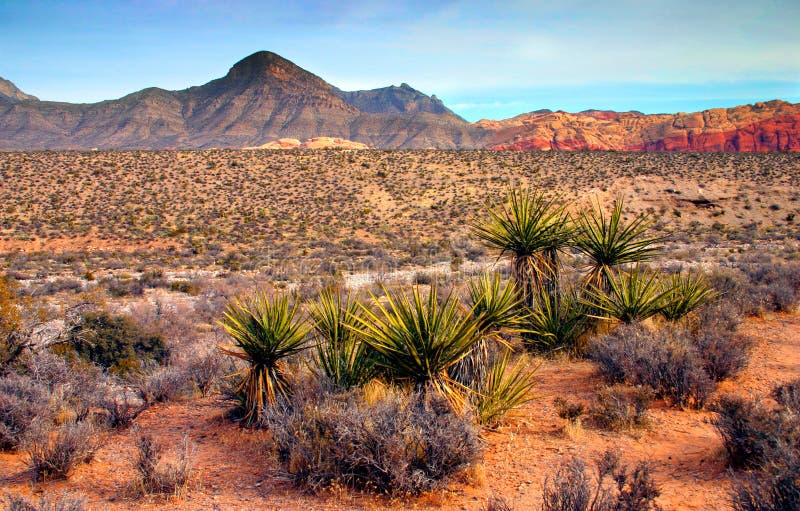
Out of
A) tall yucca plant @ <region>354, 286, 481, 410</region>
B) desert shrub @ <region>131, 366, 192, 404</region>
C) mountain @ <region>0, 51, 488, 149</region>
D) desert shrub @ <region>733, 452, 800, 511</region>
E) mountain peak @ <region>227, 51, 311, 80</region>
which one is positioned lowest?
desert shrub @ <region>131, 366, 192, 404</region>

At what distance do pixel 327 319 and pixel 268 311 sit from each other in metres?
0.75

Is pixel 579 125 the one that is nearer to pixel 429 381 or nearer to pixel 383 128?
pixel 383 128

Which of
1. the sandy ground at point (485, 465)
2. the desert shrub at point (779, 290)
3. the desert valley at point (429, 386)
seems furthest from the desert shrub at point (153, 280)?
the desert shrub at point (779, 290)

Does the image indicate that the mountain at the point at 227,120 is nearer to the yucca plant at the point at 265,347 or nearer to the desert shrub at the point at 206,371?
the desert shrub at the point at 206,371

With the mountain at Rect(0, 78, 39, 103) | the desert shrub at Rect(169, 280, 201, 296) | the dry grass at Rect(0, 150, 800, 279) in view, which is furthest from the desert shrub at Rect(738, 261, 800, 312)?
the mountain at Rect(0, 78, 39, 103)

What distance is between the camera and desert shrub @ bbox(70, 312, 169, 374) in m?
10.8

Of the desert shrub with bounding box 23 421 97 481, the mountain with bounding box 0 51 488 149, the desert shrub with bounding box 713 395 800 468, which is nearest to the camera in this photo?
the desert shrub with bounding box 713 395 800 468

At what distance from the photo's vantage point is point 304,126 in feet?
407

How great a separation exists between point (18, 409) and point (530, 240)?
7.57 m

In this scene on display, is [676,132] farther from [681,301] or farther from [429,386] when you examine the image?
[429,386]

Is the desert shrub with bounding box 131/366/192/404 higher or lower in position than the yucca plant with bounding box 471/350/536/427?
lower

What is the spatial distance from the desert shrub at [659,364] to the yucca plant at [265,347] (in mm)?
4195

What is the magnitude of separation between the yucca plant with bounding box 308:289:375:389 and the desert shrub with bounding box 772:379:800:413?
425 cm

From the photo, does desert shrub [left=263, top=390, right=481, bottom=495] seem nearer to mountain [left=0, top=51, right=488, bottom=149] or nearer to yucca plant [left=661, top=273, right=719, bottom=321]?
yucca plant [left=661, top=273, right=719, bottom=321]
